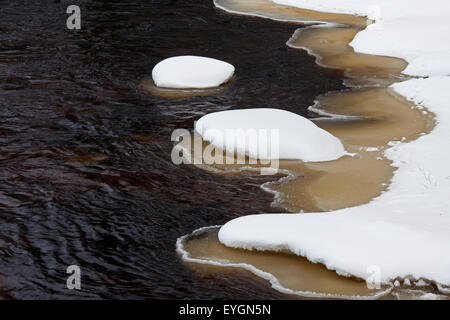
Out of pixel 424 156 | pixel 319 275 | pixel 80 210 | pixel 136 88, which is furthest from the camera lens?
pixel 136 88

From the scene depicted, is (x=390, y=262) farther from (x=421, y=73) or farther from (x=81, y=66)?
(x=81, y=66)

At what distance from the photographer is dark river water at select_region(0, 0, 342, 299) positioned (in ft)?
22.8

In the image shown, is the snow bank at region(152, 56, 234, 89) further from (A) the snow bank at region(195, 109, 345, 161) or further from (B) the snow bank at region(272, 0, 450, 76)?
(B) the snow bank at region(272, 0, 450, 76)

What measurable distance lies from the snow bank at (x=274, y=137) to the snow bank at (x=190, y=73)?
8.97 ft

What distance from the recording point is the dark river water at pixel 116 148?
22.8 ft

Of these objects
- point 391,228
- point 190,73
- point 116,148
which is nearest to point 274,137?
point 116,148

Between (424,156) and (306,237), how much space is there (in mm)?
2936

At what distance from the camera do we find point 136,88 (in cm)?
1265

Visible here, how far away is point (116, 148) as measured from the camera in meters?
10.0

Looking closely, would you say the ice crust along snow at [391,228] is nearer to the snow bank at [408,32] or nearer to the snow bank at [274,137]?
the snow bank at [274,137]

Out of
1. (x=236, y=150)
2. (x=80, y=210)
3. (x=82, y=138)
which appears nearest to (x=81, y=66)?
(x=82, y=138)

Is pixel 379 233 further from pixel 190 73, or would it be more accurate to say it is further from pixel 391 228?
pixel 190 73

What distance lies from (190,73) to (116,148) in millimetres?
3096

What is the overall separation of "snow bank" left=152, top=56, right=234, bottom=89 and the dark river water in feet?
1.02
